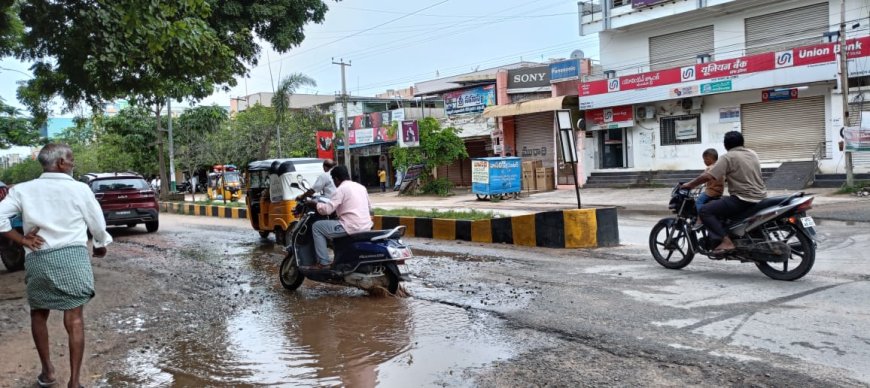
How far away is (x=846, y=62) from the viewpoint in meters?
18.3

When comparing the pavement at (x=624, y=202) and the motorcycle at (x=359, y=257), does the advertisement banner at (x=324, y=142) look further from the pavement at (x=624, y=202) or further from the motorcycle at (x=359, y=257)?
the motorcycle at (x=359, y=257)

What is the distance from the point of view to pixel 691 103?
2395 centimetres

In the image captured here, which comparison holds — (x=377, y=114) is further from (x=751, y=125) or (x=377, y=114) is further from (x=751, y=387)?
(x=751, y=387)

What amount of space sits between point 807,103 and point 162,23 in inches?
818

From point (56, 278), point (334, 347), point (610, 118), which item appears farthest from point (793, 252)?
point (610, 118)

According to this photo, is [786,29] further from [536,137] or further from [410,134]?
[410,134]

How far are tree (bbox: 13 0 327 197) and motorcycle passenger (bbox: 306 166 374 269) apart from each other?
2.90 meters

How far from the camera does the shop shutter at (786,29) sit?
21.9 metres

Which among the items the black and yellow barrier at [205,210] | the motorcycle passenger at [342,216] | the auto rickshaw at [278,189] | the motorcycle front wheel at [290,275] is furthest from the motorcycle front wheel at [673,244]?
the black and yellow barrier at [205,210]

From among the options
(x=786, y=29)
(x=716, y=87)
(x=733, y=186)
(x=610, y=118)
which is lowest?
(x=733, y=186)

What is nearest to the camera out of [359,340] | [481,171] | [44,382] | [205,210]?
[44,382]

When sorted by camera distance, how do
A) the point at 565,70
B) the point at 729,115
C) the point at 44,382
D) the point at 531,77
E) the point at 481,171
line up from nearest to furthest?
1. the point at 44,382
2. the point at 729,115
3. the point at 481,171
4. the point at 565,70
5. the point at 531,77

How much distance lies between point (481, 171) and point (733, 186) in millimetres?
17213

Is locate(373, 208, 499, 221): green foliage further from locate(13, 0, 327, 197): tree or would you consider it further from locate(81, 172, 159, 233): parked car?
locate(81, 172, 159, 233): parked car
